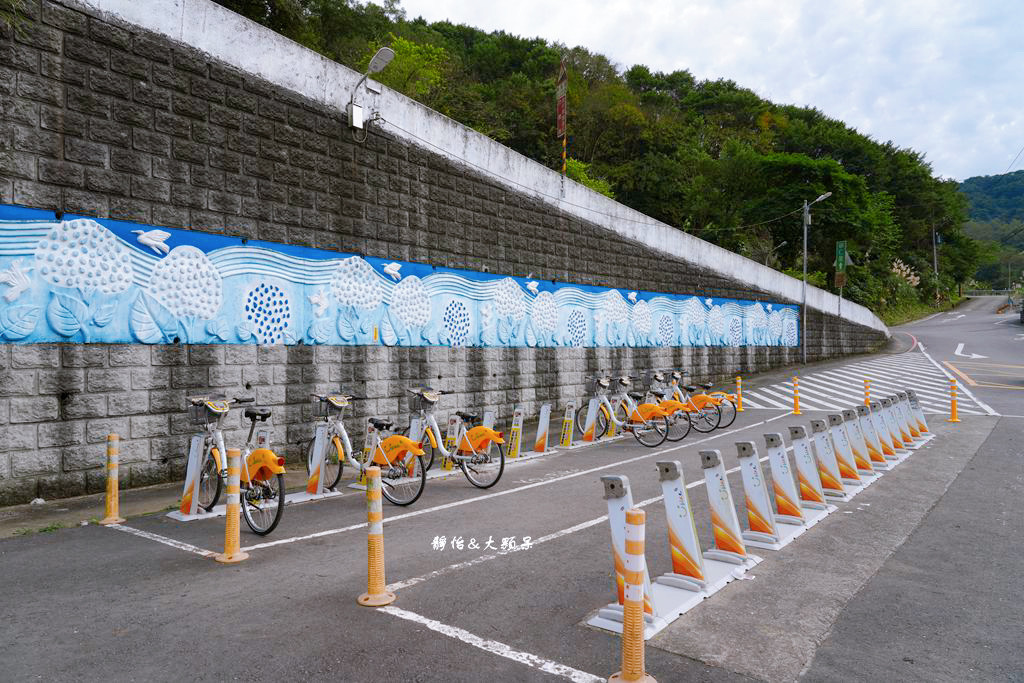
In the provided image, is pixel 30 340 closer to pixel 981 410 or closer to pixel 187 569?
pixel 187 569

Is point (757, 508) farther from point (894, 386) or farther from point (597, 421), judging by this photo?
point (894, 386)

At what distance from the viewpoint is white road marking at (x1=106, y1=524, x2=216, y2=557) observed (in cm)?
616

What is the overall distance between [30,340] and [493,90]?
140ft

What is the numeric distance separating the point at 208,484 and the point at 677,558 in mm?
5320

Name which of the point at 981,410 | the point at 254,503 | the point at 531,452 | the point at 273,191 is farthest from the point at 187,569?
the point at 981,410

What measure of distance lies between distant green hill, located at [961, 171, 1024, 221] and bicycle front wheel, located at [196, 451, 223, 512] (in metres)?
153

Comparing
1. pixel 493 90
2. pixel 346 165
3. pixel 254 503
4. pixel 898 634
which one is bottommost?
pixel 898 634

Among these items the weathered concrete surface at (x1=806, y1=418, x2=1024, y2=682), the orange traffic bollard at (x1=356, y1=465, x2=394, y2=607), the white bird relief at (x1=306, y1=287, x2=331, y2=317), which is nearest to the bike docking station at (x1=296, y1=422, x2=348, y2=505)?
the white bird relief at (x1=306, y1=287, x2=331, y2=317)

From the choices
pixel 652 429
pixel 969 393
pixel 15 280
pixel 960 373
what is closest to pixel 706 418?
pixel 652 429

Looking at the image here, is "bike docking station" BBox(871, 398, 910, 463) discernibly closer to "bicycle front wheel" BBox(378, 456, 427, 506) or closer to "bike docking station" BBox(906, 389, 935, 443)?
"bike docking station" BBox(906, 389, 935, 443)

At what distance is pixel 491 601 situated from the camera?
4.90 metres

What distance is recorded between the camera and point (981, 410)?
55.0ft

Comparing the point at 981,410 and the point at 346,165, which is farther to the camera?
the point at 981,410

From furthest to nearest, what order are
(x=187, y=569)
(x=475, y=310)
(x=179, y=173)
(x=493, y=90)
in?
1. (x=493, y=90)
2. (x=475, y=310)
3. (x=179, y=173)
4. (x=187, y=569)
